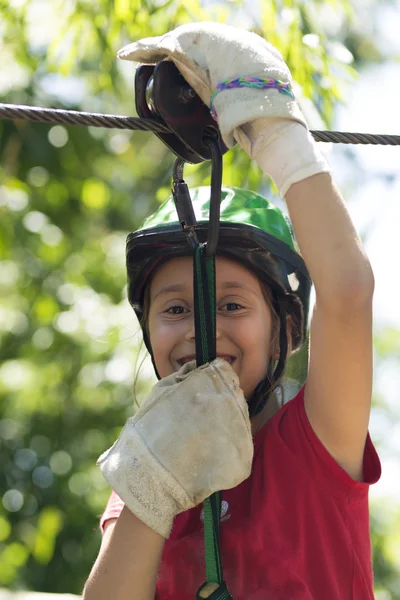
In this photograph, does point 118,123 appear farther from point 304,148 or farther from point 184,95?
point 304,148

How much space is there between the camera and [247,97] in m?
2.17

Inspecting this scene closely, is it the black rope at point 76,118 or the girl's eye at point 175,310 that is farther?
the girl's eye at point 175,310

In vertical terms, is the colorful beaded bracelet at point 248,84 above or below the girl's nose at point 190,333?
above

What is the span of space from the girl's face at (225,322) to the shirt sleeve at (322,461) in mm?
233

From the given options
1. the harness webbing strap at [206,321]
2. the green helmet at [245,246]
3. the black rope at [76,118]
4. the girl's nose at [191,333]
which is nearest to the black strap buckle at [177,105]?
the black rope at [76,118]

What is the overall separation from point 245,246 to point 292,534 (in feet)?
2.59

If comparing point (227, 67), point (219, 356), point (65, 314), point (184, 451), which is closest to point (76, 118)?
point (227, 67)

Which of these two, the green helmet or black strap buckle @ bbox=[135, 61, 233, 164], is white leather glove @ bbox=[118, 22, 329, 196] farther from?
the green helmet

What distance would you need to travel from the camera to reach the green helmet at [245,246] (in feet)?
8.79

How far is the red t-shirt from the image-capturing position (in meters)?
2.29

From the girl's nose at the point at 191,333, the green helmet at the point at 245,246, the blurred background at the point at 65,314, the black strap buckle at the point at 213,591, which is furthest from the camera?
the blurred background at the point at 65,314

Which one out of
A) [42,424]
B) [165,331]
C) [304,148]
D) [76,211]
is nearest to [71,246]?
[76,211]

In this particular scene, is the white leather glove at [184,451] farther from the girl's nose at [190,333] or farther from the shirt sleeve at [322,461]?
the girl's nose at [190,333]

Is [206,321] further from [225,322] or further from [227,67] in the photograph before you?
[227,67]
